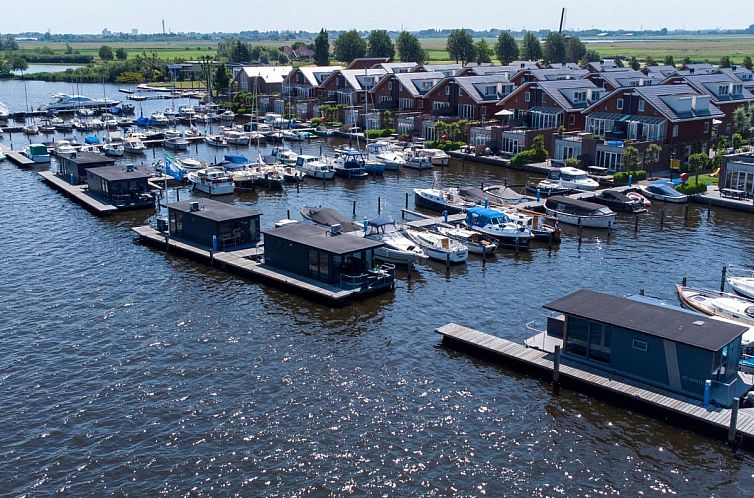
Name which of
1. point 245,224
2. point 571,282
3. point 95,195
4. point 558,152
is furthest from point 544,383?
point 558,152

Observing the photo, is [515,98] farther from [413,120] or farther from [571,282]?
[571,282]

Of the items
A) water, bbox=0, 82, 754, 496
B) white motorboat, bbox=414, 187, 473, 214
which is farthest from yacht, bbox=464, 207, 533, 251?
white motorboat, bbox=414, 187, 473, 214

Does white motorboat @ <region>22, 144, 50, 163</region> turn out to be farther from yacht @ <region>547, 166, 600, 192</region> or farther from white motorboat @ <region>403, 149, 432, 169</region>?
yacht @ <region>547, 166, 600, 192</region>

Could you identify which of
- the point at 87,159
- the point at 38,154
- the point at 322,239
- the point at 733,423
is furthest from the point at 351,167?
the point at 733,423

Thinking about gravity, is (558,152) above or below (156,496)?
above

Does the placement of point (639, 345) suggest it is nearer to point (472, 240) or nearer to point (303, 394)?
point (303, 394)

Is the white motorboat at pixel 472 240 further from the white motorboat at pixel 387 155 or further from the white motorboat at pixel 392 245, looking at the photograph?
the white motorboat at pixel 387 155
